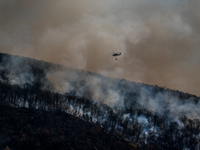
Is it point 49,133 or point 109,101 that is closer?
point 49,133

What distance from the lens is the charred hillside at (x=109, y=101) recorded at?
9456 cm

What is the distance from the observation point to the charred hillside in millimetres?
94562

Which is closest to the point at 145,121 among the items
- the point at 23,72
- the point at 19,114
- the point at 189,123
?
the point at 189,123

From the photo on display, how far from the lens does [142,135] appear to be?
315 feet

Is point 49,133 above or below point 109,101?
below

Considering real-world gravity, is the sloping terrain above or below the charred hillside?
below

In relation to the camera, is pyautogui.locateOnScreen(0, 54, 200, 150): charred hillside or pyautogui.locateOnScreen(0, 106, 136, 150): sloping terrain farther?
pyautogui.locateOnScreen(0, 54, 200, 150): charred hillside

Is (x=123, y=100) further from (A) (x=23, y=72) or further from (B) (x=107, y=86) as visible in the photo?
(A) (x=23, y=72)

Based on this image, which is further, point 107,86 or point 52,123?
point 107,86

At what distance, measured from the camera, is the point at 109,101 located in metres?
127

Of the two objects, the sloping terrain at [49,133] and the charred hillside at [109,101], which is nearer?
the sloping terrain at [49,133]

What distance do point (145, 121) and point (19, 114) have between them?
67717 mm

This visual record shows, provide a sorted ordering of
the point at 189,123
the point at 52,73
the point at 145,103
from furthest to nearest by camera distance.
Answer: the point at 52,73
the point at 145,103
the point at 189,123

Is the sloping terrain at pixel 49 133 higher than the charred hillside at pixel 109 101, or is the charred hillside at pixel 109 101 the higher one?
the charred hillside at pixel 109 101
